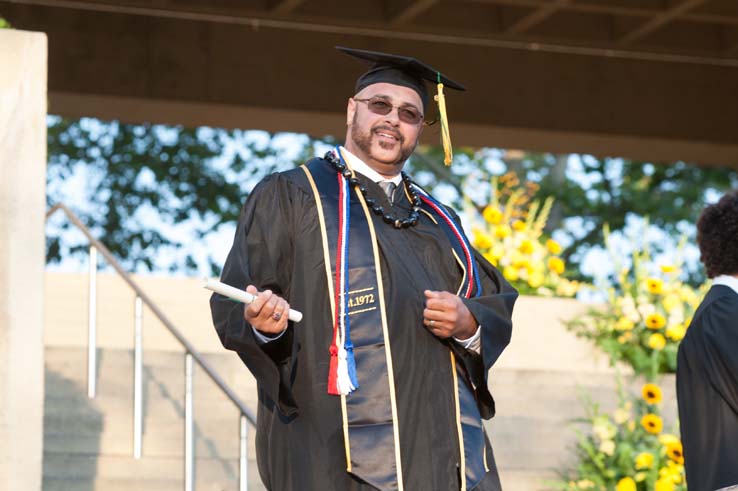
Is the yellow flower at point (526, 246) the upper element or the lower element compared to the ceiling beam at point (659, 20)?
lower

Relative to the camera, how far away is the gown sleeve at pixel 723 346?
5.24 meters

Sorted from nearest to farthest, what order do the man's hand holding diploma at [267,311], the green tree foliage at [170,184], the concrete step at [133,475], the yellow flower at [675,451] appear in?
the man's hand holding diploma at [267,311] < the concrete step at [133,475] < the yellow flower at [675,451] < the green tree foliage at [170,184]

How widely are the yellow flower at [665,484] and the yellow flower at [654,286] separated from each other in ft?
5.00

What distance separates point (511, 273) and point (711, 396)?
4.43 m

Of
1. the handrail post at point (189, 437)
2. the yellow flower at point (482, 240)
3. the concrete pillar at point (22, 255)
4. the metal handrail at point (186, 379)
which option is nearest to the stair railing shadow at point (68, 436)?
the metal handrail at point (186, 379)

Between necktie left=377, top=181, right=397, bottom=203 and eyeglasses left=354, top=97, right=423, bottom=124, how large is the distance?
0.19 metres

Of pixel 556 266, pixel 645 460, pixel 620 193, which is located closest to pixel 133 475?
pixel 645 460

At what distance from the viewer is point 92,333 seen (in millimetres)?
7883

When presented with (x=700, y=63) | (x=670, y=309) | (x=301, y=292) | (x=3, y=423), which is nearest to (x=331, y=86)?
(x=700, y=63)

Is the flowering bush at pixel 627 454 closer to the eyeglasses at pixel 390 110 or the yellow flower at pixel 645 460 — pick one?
the yellow flower at pixel 645 460

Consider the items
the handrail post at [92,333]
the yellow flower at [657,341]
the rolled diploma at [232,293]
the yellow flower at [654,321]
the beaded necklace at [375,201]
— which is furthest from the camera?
the yellow flower at [657,341]

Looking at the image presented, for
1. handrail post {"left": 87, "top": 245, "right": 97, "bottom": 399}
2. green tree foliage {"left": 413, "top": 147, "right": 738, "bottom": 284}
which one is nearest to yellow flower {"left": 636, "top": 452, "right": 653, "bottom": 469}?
handrail post {"left": 87, "top": 245, "right": 97, "bottom": 399}

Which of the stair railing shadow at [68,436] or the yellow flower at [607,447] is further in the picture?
the yellow flower at [607,447]

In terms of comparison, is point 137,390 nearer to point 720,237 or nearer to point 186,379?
point 186,379
